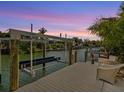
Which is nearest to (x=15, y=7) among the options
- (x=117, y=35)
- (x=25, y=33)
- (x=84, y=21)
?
(x=84, y=21)

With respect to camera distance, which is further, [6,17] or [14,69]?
[6,17]

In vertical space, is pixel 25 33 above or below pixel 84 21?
below

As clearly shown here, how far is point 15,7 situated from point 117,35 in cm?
1185

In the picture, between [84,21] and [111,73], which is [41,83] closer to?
[111,73]

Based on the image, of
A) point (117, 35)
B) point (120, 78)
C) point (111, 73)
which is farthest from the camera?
point (117, 35)

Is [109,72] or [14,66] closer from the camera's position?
[14,66]

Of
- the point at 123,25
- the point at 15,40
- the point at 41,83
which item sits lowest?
the point at 41,83

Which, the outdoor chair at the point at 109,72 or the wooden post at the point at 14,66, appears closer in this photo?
the wooden post at the point at 14,66

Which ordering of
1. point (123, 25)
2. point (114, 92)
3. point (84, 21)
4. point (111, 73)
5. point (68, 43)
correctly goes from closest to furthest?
point (114, 92), point (111, 73), point (123, 25), point (68, 43), point (84, 21)

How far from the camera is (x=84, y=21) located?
907 inches

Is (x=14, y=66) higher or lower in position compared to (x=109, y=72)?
higher

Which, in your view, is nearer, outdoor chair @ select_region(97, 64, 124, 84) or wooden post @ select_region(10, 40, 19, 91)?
wooden post @ select_region(10, 40, 19, 91)

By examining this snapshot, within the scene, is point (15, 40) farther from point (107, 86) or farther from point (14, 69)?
point (107, 86)

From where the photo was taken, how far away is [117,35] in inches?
416
